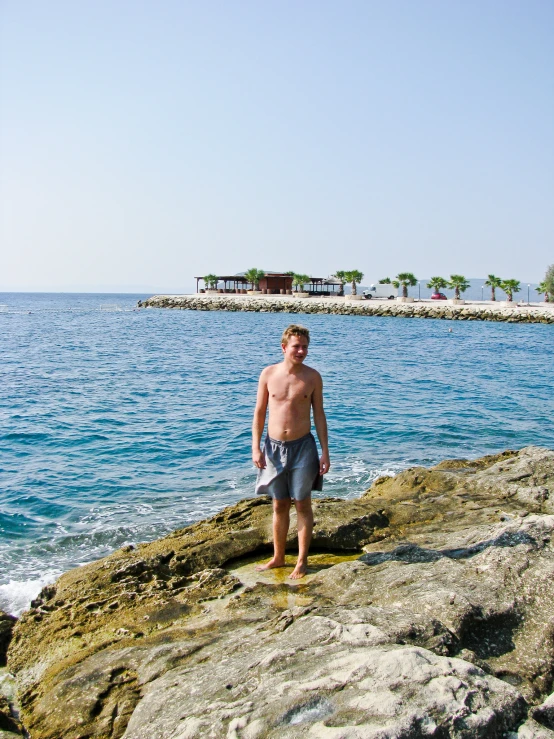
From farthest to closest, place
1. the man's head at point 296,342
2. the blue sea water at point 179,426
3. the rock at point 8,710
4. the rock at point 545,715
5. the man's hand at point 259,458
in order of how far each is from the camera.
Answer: the blue sea water at point 179,426 → the man's hand at point 259,458 → the man's head at point 296,342 → the rock at point 8,710 → the rock at point 545,715

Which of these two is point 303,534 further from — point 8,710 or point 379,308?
point 379,308

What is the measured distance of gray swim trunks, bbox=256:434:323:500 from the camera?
545 cm

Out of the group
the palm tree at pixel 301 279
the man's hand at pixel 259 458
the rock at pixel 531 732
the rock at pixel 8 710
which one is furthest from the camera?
the palm tree at pixel 301 279

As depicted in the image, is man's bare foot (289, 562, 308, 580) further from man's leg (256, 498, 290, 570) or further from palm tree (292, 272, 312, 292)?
palm tree (292, 272, 312, 292)

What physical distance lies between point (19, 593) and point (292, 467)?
12.6 ft

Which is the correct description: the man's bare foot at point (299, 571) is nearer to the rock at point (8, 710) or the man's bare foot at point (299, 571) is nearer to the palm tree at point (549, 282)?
the rock at point (8, 710)

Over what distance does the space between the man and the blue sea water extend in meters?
3.43

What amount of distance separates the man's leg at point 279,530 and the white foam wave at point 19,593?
287cm

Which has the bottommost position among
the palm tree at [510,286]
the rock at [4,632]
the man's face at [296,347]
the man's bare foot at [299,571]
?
the rock at [4,632]

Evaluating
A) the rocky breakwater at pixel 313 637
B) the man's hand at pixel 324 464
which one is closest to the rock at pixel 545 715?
the rocky breakwater at pixel 313 637

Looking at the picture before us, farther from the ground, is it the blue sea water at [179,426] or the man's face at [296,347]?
the man's face at [296,347]

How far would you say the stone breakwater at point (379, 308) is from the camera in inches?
2509

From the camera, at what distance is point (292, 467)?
18.0 ft

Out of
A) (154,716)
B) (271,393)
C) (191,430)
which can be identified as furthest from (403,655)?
(191,430)
